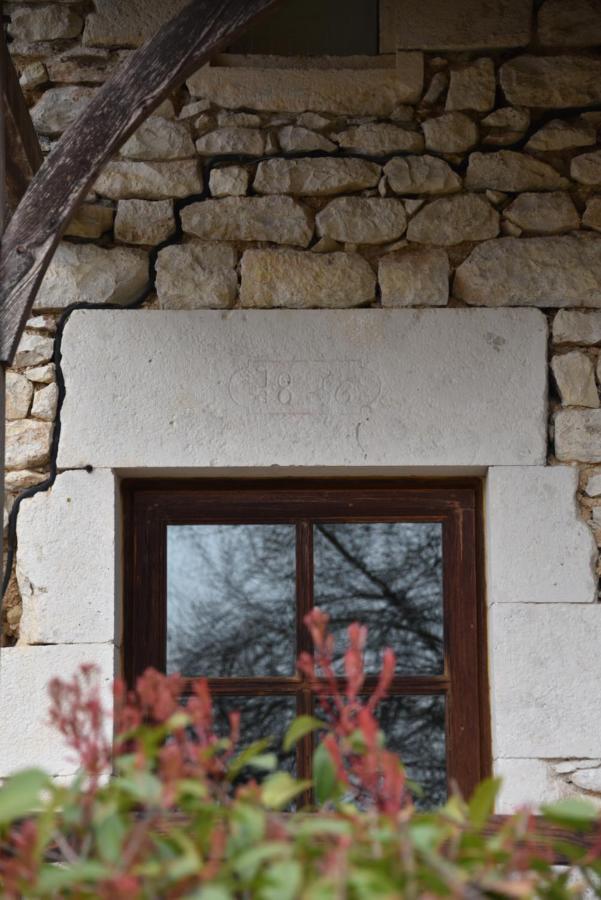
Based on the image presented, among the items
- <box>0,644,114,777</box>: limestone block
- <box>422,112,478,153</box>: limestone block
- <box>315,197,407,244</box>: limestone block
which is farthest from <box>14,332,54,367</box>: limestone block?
<box>422,112,478,153</box>: limestone block

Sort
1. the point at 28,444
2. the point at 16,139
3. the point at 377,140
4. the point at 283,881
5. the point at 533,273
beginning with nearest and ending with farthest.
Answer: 1. the point at 283,881
2. the point at 16,139
3. the point at 28,444
4. the point at 533,273
5. the point at 377,140

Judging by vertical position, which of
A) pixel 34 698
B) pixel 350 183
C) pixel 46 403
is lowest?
pixel 34 698

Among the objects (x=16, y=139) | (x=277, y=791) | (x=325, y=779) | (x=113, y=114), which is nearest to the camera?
(x=277, y=791)

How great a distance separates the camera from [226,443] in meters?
3.53

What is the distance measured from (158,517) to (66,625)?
0.42m

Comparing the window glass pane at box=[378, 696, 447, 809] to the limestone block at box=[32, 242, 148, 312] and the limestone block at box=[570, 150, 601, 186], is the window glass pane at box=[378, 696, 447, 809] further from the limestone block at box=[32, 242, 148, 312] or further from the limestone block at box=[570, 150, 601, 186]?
the limestone block at box=[570, 150, 601, 186]

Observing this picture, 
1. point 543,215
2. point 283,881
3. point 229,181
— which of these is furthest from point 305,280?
point 283,881

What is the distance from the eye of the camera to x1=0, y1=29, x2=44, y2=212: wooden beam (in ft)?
10.8

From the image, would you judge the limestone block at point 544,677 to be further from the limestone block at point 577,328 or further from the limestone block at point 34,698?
the limestone block at point 34,698

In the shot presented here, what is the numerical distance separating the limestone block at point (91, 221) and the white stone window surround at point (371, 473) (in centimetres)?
26

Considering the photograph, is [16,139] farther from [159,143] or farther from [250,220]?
[250,220]

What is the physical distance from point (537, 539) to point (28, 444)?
1380 millimetres

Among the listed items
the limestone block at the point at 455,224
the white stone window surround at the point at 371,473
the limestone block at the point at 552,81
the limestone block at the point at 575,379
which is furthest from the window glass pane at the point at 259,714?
the limestone block at the point at 552,81

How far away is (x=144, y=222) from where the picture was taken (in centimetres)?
371
